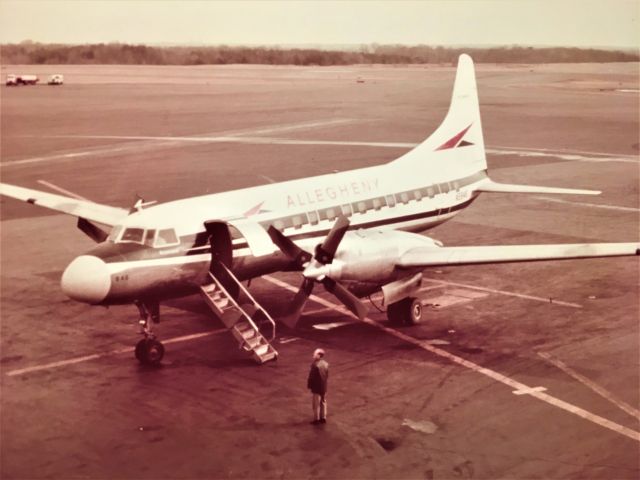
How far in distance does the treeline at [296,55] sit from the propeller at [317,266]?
1054 cm

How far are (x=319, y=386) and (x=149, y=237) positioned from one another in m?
7.48

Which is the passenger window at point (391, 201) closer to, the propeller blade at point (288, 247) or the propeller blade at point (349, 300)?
the propeller blade at point (288, 247)

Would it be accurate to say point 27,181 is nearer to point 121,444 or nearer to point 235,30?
point 235,30

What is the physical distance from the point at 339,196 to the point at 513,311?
7.12m

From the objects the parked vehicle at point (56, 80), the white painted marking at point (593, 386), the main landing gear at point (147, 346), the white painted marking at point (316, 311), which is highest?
the parked vehicle at point (56, 80)

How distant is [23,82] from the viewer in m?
56.1

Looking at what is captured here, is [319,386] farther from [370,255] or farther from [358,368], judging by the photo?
[370,255]

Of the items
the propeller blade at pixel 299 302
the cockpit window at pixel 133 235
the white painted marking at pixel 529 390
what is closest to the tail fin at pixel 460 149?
the propeller blade at pixel 299 302

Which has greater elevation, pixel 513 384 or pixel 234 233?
pixel 234 233

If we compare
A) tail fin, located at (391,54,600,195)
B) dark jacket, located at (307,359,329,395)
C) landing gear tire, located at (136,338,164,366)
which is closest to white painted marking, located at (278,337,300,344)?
landing gear tire, located at (136,338,164,366)

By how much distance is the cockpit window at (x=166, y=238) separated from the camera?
78.8ft

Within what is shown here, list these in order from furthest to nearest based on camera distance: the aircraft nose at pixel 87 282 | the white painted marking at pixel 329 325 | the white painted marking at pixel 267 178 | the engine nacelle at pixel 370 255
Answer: the white painted marking at pixel 267 178
the white painted marking at pixel 329 325
the engine nacelle at pixel 370 255
the aircraft nose at pixel 87 282

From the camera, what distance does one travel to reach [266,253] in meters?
24.6

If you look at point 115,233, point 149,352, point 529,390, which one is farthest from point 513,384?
point 115,233
